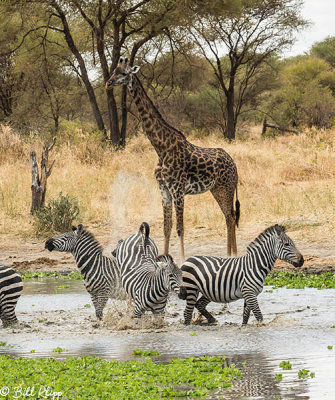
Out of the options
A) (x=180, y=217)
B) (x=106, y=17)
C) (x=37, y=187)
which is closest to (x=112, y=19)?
(x=106, y=17)

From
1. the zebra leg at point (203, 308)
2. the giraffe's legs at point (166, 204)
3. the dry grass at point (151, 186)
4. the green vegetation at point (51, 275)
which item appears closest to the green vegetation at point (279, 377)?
the zebra leg at point (203, 308)

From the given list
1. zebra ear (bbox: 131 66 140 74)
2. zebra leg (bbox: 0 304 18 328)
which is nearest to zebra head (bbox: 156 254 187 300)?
zebra leg (bbox: 0 304 18 328)

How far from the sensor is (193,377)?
530 centimetres

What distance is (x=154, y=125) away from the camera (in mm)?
11164

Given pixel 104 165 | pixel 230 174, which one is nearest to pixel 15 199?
pixel 104 165

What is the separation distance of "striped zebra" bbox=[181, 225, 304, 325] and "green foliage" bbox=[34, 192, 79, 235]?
22.1 feet

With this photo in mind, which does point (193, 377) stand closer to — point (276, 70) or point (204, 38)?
point (204, 38)

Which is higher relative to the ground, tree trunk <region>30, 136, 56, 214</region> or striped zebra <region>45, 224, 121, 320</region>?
tree trunk <region>30, 136, 56, 214</region>

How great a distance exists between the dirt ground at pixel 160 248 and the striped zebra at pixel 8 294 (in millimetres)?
4243

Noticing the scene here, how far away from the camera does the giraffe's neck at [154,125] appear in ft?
36.3

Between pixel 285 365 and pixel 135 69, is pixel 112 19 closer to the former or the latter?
pixel 135 69

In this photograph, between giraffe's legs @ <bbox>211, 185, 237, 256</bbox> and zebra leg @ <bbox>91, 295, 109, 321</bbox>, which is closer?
zebra leg @ <bbox>91, 295, 109, 321</bbox>

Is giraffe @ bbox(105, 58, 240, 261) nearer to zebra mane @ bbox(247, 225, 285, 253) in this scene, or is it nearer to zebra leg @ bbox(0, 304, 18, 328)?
zebra mane @ bbox(247, 225, 285, 253)

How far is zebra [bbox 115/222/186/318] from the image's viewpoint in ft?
25.0
